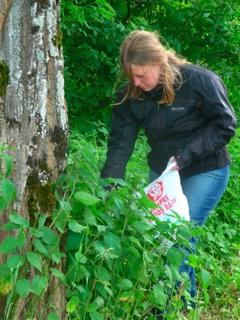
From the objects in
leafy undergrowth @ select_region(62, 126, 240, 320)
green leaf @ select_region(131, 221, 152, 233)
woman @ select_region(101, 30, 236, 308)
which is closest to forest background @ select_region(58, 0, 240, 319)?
woman @ select_region(101, 30, 236, 308)

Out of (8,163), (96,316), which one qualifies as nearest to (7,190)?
(8,163)

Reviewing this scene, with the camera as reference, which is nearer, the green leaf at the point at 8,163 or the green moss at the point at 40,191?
the green leaf at the point at 8,163

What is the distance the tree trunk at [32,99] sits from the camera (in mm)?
2945

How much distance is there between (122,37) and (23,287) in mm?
5308

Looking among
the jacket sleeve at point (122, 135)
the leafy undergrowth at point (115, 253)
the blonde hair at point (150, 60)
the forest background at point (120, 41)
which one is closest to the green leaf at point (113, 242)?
the leafy undergrowth at point (115, 253)

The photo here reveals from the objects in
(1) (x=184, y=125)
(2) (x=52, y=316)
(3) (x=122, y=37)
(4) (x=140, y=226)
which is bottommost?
(2) (x=52, y=316)

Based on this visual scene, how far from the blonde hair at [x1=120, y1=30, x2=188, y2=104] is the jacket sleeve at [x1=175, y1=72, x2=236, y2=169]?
14 centimetres

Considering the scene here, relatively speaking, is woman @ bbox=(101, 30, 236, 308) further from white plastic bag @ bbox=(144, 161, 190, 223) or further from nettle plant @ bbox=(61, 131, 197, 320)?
nettle plant @ bbox=(61, 131, 197, 320)

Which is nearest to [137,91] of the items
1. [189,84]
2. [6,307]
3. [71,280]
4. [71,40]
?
[189,84]

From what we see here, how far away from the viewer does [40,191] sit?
119 inches

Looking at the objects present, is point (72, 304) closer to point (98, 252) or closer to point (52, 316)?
point (52, 316)

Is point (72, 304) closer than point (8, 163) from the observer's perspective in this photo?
No

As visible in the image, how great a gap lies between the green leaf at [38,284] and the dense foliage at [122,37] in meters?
4.57

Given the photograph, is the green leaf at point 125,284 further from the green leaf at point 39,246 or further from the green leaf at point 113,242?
the green leaf at point 39,246
